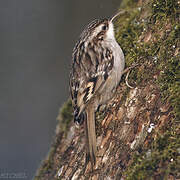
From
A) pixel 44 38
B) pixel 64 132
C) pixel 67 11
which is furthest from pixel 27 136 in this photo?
pixel 64 132

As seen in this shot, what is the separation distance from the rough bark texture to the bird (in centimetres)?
8

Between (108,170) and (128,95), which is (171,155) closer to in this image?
(108,170)

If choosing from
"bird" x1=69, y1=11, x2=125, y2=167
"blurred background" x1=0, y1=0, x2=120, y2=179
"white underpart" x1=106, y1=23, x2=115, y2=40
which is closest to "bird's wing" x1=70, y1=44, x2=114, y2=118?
"bird" x1=69, y1=11, x2=125, y2=167

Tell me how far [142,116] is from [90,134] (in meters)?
0.41

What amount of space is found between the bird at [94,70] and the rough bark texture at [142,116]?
3.1 inches

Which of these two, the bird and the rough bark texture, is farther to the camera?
the bird

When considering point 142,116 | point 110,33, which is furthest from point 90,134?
point 110,33

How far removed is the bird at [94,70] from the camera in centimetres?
240

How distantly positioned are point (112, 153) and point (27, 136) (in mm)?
4205

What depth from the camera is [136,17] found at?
100 inches

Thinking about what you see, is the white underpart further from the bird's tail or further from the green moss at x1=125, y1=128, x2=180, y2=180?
the green moss at x1=125, y1=128, x2=180, y2=180

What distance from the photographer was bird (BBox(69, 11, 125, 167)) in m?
2.40

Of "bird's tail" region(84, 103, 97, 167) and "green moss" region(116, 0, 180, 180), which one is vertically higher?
"green moss" region(116, 0, 180, 180)

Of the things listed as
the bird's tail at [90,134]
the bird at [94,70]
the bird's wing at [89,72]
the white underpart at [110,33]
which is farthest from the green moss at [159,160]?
the white underpart at [110,33]
